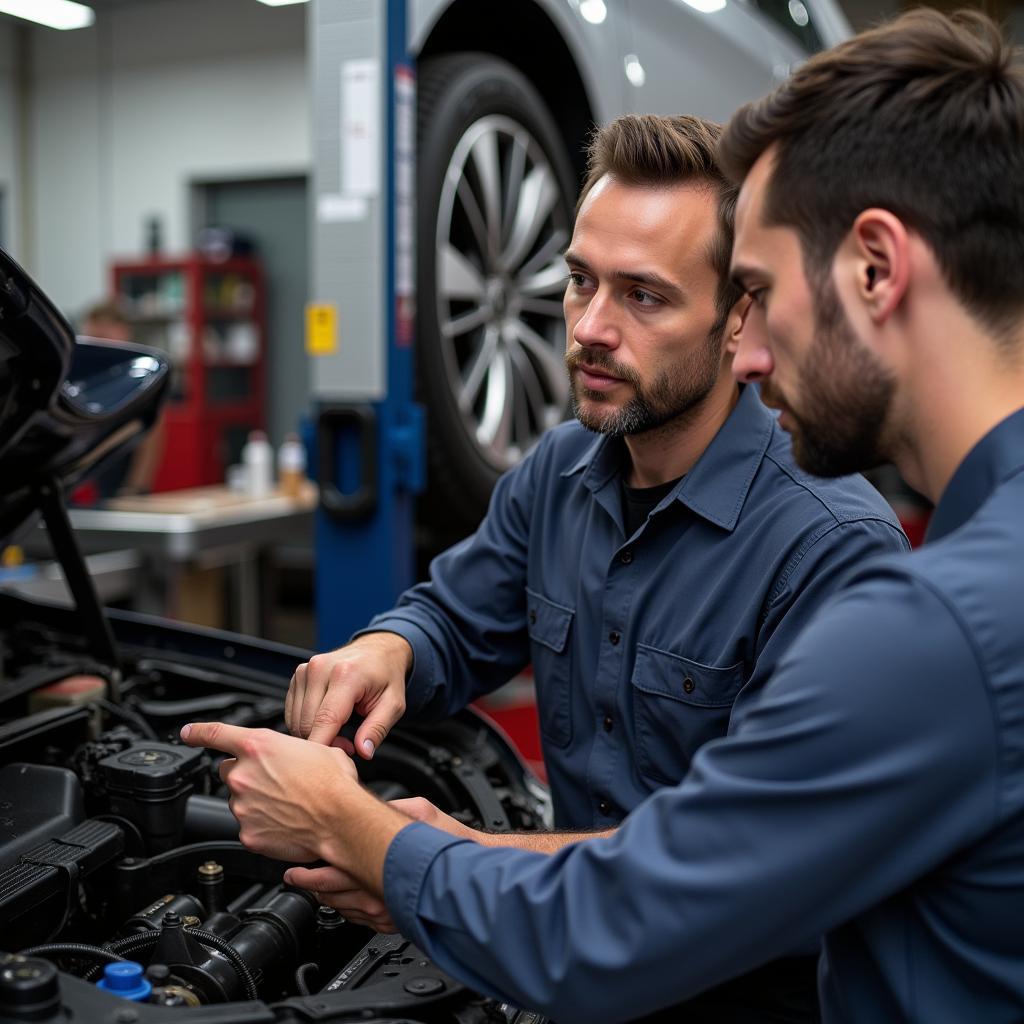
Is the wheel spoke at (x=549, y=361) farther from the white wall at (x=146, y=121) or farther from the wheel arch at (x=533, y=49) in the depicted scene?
the white wall at (x=146, y=121)

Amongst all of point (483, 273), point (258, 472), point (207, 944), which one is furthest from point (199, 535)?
point (207, 944)

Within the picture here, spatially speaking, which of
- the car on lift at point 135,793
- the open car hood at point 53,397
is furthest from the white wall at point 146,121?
the car on lift at point 135,793

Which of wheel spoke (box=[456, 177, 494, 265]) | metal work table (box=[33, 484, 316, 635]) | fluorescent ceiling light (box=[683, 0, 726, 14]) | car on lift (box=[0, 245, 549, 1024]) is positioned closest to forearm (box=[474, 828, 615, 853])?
car on lift (box=[0, 245, 549, 1024])

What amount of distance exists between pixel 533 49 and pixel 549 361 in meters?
0.78

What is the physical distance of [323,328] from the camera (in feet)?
7.79

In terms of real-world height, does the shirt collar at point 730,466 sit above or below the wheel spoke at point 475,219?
below

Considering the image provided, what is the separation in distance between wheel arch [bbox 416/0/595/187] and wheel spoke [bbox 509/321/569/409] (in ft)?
1.57

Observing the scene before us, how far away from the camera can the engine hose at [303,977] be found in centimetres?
107

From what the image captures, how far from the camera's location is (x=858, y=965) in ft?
2.87

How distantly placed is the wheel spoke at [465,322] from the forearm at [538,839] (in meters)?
1.58

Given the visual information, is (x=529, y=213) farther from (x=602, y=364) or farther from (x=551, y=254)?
(x=602, y=364)

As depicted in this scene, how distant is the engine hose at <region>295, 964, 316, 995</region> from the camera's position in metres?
1.07

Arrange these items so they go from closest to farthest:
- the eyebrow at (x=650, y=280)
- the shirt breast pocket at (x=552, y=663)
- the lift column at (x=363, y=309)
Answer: the eyebrow at (x=650, y=280)
the shirt breast pocket at (x=552, y=663)
the lift column at (x=363, y=309)

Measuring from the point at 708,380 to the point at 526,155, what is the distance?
1.61 metres
